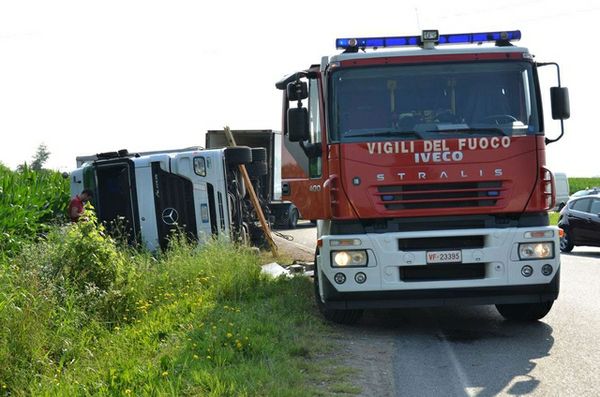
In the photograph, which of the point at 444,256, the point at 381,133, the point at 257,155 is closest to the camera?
the point at 444,256

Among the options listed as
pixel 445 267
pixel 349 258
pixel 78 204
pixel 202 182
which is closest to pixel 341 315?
pixel 349 258

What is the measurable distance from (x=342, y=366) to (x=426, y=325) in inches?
116

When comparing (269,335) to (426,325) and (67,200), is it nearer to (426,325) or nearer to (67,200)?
(426,325)

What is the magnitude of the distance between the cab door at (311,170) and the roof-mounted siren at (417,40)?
539mm

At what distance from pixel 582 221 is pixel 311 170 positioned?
12.3m

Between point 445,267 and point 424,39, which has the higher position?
point 424,39

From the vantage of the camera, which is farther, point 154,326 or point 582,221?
point 582,221

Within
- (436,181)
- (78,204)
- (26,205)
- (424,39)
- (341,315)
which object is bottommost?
(341,315)

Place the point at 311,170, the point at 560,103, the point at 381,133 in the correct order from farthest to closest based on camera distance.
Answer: the point at 311,170 → the point at 560,103 → the point at 381,133

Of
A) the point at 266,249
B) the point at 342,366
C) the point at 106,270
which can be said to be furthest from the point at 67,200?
the point at 342,366

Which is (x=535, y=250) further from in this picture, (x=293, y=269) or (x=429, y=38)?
(x=293, y=269)

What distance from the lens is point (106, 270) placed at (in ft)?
35.4

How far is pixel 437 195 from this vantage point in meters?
8.75

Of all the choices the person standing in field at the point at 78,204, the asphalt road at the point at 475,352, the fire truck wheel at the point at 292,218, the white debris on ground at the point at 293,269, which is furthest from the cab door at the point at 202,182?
the fire truck wheel at the point at 292,218
